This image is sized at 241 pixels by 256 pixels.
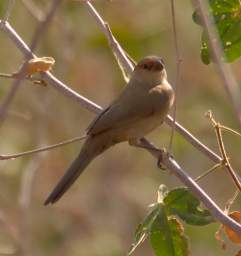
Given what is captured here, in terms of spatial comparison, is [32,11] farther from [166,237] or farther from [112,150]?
[166,237]

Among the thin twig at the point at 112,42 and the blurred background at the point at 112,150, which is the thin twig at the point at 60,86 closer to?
the thin twig at the point at 112,42

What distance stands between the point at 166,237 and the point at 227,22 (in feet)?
2.29

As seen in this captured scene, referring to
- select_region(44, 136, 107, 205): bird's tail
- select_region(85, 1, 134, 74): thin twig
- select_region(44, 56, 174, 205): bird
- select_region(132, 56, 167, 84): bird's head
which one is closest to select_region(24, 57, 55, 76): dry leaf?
select_region(85, 1, 134, 74): thin twig

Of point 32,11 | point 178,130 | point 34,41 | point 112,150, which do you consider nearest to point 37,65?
point 178,130

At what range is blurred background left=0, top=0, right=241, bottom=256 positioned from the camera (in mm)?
5617

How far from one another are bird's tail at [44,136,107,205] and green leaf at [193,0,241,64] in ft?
3.23

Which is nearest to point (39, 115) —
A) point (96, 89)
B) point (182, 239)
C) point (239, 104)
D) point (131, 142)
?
point (96, 89)

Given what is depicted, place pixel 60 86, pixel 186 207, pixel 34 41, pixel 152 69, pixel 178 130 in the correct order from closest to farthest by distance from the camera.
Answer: pixel 34 41 → pixel 186 207 → pixel 178 130 → pixel 60 86 → pixel 152 69

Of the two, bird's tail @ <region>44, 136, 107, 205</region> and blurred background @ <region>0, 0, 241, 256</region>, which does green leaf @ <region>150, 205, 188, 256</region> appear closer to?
bird's tail @ <region>44, 136, 107, 205</region>

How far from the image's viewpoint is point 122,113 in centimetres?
356

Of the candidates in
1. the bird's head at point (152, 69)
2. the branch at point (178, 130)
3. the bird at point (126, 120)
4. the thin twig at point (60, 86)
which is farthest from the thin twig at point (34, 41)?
the bird's head at point (152, 69)

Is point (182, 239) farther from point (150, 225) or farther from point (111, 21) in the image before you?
point (111, 21)

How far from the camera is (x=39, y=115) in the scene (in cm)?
527

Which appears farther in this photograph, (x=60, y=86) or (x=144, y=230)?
(x=60, y=86)
